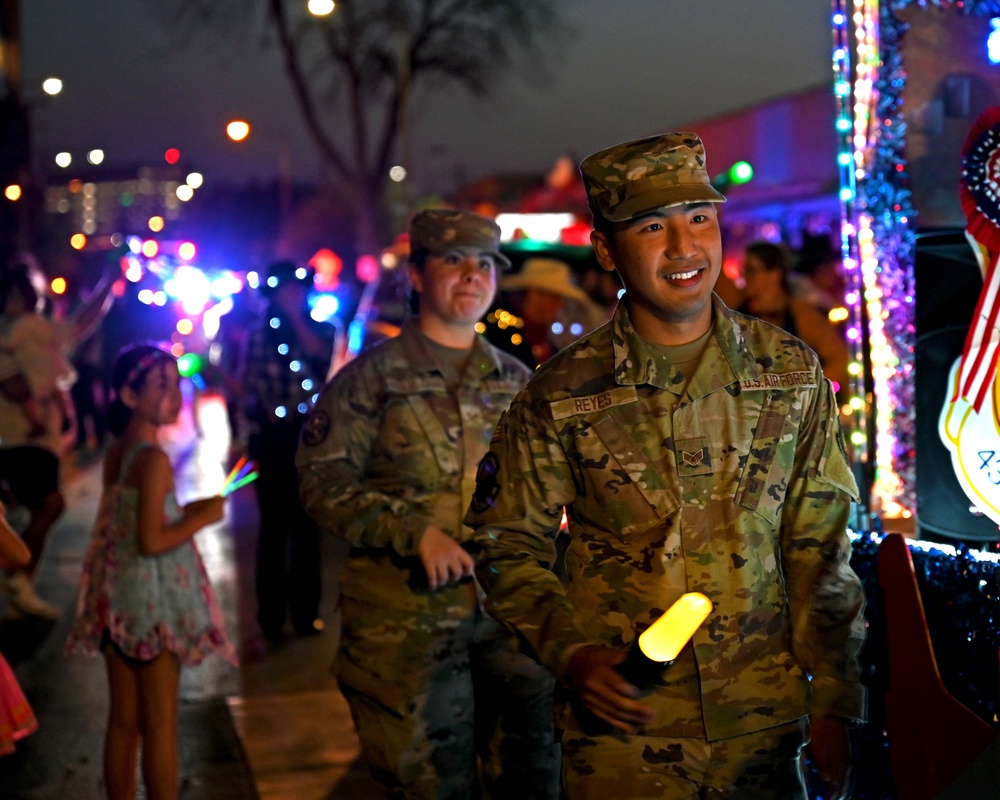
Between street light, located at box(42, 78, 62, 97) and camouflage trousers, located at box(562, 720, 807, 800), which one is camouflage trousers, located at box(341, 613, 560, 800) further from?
street light, located at box(42, 78, 62, 97)

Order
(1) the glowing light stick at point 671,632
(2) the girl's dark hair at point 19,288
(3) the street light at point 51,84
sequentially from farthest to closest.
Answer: (3) the street light at point 51,84 < (2) the girl's dark hair at point 19,288 < (1) the glowing light stick at point 671,632

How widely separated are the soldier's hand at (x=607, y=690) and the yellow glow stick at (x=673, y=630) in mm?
143

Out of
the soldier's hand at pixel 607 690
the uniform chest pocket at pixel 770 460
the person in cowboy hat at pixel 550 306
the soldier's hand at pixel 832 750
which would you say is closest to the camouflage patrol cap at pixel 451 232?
the uniform chest pocket at pixel 770 460

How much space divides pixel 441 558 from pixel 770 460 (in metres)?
1.41

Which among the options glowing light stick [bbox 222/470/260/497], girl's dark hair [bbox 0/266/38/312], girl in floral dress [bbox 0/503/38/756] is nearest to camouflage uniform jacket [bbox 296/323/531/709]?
glowing light stick [bbox 222/470/260/497]

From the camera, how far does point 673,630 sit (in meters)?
→ 2.50

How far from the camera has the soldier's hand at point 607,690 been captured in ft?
8.57

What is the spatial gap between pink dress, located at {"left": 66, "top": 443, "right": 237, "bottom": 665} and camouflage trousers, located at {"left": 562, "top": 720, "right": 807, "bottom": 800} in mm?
2226

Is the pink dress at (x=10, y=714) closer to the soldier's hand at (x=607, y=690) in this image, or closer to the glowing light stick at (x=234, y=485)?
the glowing light stick at (x=234, y=485)

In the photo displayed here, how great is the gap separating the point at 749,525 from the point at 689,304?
51 cm

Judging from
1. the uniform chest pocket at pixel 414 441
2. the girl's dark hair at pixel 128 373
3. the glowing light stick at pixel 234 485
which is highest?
the girl's dark hair at pixel 128 373

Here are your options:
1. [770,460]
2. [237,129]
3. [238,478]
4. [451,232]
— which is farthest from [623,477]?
[237,129]

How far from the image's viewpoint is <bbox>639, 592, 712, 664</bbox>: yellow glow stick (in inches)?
97.8

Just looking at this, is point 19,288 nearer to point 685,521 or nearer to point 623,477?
point 623,477
